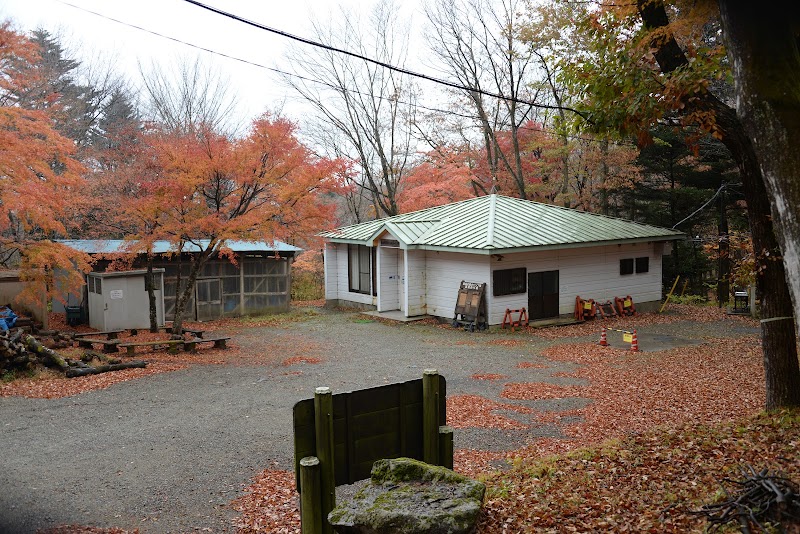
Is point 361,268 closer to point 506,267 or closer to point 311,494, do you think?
point 506,267

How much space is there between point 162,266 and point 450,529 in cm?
2097

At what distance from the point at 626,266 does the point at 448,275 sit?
721 centimetres

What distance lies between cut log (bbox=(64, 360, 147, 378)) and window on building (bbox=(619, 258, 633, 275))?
55.9 ft

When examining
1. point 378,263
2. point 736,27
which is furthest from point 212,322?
point 736,27

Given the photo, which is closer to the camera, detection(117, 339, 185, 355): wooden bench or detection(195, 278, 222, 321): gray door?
detection(117, 339, 185, 355): wooden bench

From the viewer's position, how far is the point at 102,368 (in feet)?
46.9

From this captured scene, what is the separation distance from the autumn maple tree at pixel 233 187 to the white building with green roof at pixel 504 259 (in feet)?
15.6

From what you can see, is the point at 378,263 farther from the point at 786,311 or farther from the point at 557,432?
the point at 786,311

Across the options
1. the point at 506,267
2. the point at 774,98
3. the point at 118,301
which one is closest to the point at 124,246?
the point at 118,301

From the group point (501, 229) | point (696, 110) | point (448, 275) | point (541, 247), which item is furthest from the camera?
point (448, 275)

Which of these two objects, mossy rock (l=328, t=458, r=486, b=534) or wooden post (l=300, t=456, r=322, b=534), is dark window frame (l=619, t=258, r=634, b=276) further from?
wooden post (l=300, t=456, r=322, b=534)

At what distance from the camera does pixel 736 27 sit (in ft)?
17.4

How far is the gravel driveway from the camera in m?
6.88

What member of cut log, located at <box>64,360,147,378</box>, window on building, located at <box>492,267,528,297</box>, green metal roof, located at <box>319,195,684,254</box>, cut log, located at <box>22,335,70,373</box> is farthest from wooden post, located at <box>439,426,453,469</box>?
window on building, located at <box>492,267,528,297</box>
